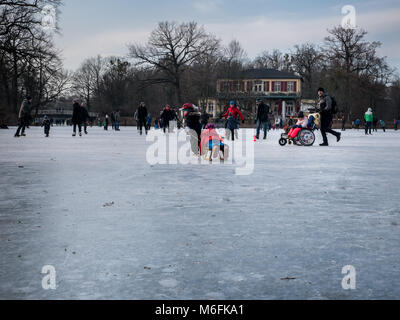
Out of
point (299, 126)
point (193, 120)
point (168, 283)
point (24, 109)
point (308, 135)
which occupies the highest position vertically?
point (24, 109)

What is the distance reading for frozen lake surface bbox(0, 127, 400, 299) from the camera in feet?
9.79

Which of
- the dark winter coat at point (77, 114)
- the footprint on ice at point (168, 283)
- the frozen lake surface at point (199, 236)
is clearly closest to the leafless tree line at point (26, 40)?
the dark winter coat at point (77, 114)

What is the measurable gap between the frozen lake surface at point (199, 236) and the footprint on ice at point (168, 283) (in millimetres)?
12

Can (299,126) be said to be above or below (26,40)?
below

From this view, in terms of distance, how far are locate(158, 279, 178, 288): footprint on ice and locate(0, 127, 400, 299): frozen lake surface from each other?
0.01 metres

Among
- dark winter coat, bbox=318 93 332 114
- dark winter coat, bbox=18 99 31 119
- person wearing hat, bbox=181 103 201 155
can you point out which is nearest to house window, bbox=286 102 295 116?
dark winter coat, bbox=18 99 31 119

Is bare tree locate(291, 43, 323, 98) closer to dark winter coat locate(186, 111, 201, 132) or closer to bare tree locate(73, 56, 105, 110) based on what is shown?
bare tree locate(73, 56, 105, 110)

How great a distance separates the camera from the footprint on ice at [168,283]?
2967mm

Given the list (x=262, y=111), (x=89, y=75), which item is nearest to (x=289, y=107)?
(x=89, y=75)

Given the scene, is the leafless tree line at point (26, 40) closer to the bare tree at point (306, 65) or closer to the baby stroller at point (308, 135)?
the baby stroller at point (308, 135)

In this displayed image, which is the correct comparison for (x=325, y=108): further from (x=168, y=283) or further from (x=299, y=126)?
(x=168, y=283)

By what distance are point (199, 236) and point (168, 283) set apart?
1253 mm

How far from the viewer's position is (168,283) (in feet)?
9.91
